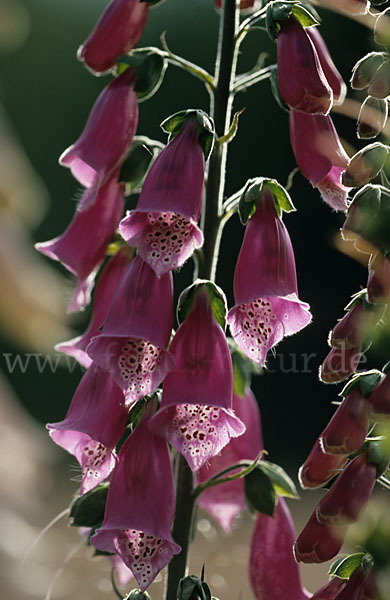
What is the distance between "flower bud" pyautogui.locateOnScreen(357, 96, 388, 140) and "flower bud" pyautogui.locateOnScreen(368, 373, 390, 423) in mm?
218

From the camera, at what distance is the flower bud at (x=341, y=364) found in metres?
0.83

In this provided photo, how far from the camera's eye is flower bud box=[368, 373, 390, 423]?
70 centimetres

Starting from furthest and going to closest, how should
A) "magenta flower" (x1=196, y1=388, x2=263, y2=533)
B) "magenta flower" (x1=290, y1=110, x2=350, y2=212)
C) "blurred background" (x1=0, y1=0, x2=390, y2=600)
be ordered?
"blurred background" (x1=0, y1=0, x2=390, y2=600) → "magenta flower" (x1=196, y1=388, x2=263, y2=533) → "magenta flower" (x1=290, y1=110, x2=350, y2=212)

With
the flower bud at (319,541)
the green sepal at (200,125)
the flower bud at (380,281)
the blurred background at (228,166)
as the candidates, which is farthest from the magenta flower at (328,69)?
the blurred background at (228,166)

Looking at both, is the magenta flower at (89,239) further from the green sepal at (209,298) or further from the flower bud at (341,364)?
the flower bud at (341,364)

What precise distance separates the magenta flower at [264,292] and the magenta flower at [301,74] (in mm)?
145

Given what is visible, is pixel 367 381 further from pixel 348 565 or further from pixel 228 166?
pixel 228 166

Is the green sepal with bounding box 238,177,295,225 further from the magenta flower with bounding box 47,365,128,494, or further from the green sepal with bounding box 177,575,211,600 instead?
the green sepal with bounding box 177,575,211,600

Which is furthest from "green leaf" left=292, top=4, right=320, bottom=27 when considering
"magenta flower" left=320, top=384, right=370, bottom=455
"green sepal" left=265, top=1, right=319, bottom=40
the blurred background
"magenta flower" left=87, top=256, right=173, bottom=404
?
the blurred background

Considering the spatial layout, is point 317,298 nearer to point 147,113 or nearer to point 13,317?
point 147,113

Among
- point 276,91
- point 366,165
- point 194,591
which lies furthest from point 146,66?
point 194,591

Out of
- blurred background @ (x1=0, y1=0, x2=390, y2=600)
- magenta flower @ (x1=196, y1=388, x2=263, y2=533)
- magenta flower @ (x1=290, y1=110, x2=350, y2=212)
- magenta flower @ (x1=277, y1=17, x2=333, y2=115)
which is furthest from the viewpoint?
blurred background @ (x1=0, y1=0, x2=390, y2=600)

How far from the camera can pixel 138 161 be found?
1.10m

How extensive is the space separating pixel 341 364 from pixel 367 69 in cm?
27
